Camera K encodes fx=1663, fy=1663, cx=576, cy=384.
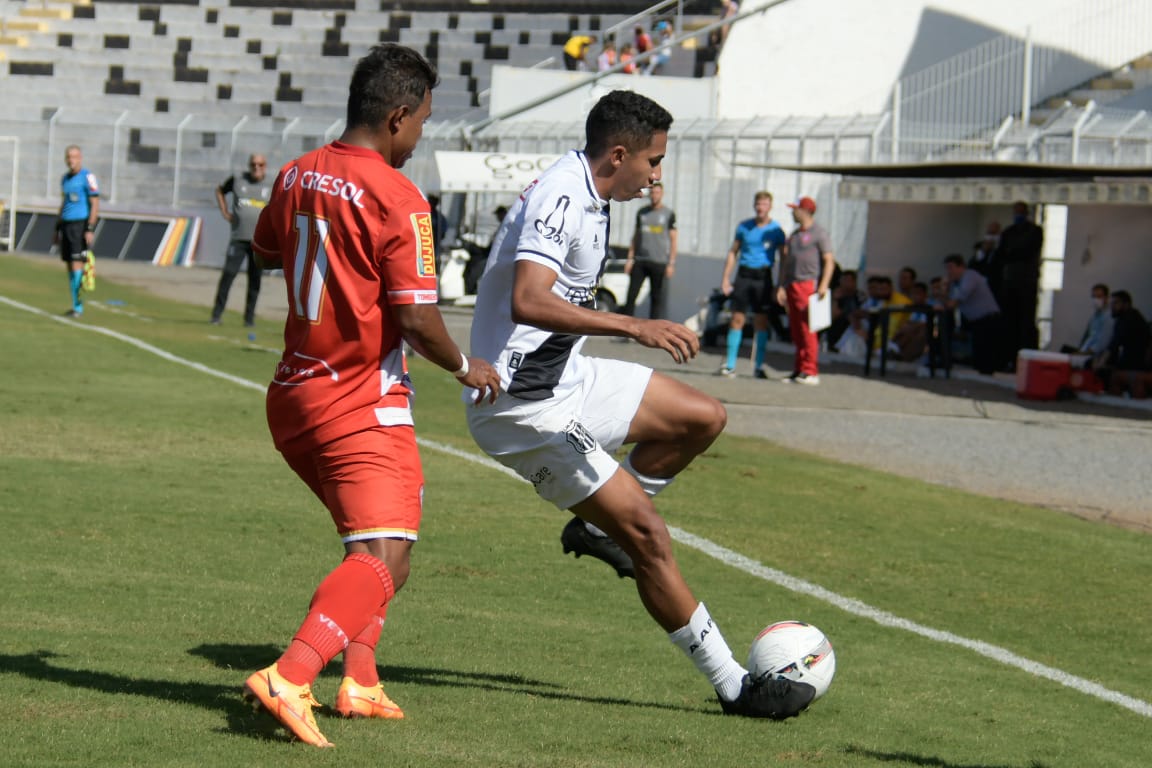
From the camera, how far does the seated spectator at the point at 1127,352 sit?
1808 centimetres

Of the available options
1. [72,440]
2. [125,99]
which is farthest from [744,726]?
[125,99]

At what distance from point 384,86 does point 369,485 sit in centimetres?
108

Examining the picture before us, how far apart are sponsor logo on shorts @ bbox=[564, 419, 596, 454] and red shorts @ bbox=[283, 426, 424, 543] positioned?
0.76 metres

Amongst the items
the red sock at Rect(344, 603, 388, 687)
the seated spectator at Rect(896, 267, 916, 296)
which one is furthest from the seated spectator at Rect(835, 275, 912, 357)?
the red sock at Rect(344, 603, 388, 687)

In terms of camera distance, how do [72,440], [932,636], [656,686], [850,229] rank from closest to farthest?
[656,686] → [932,636] → [72,440] → [850,229]

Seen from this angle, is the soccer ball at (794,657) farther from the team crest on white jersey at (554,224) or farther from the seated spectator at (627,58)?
the seated spectator at (627,58)

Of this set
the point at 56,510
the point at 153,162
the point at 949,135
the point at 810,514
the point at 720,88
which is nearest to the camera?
the point at 56,510

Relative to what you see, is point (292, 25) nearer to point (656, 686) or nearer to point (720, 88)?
point (720, 88)

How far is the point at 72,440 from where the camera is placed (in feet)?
35.2

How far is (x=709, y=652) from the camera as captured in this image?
16.9 feet

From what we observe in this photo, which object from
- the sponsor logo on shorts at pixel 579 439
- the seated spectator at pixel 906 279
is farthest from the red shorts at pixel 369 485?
the seated spectator at pixel 906 279

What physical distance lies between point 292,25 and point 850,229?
23.5 metres

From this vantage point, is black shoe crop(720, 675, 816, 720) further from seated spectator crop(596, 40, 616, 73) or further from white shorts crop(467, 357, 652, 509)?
seated spectator crop(596, 40, 616, 73)

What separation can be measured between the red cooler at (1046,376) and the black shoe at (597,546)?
43.1ft
